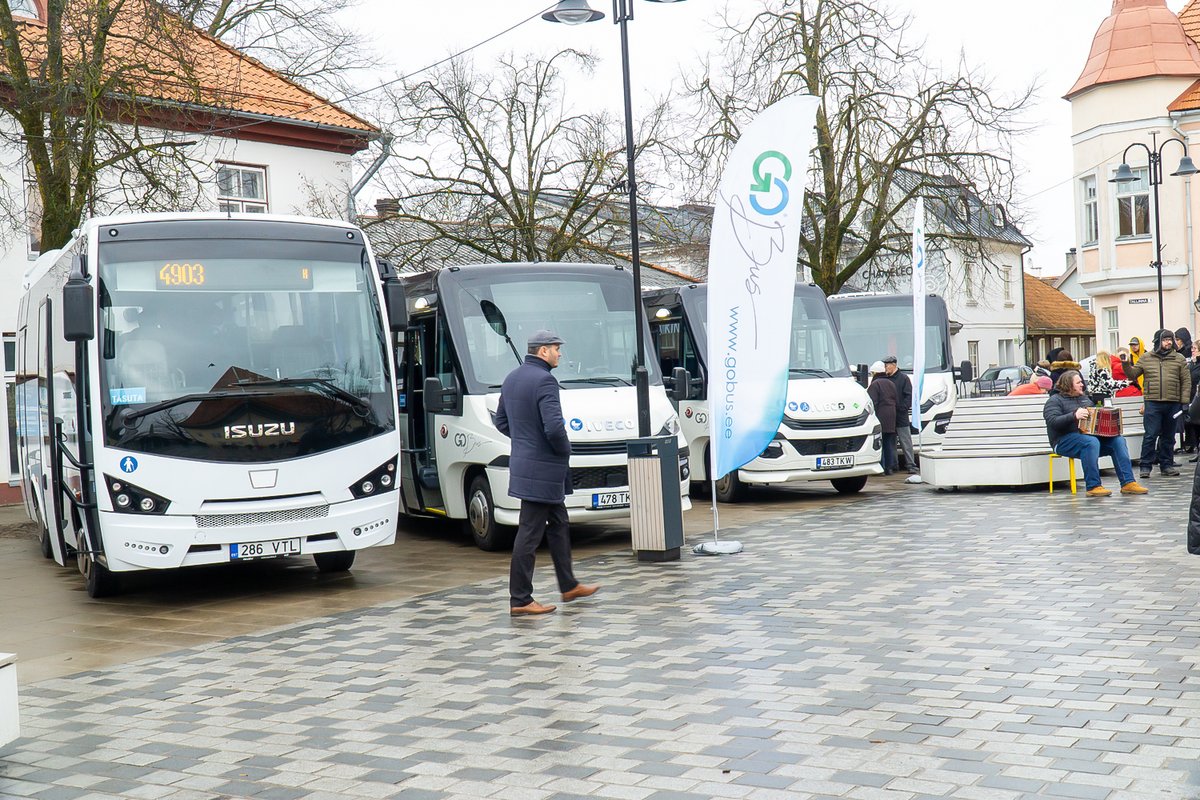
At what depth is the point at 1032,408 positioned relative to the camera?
16781mm

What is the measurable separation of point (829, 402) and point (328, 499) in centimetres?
798

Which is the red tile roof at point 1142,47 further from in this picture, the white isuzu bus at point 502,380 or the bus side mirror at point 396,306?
the bus side mirror at point 396,306

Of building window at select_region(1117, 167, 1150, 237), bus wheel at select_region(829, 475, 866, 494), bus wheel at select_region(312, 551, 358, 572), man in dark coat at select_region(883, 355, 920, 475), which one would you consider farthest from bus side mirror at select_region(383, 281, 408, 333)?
building window at select_region(1117, 167, 1150, 237)

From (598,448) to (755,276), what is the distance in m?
2.44

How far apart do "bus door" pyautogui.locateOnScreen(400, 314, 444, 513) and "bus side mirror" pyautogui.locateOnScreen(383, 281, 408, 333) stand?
247 centimetres

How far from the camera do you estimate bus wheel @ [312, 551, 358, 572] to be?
11.9 meters

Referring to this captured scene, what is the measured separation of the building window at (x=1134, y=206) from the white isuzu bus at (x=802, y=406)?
79.1 ft

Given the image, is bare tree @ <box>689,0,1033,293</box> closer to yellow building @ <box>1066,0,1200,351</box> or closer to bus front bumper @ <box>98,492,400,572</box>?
yellow building @ <box>1066,0,1200,351</box>

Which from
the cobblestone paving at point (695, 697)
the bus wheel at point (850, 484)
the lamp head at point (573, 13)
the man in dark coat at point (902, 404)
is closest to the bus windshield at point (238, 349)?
the cobblestone paving at point (695, 697)

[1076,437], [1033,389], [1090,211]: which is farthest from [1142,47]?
[1076,437]

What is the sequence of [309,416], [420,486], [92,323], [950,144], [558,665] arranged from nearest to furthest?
1. [558,665]
2. [92,323]
3. [309,416]
4. [420,486]
5. [950,144]

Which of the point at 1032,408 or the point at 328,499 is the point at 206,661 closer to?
the point at 328,499

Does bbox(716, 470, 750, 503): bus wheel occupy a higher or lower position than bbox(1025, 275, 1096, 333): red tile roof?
lower

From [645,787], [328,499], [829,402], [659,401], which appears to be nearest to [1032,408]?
[829,402]
